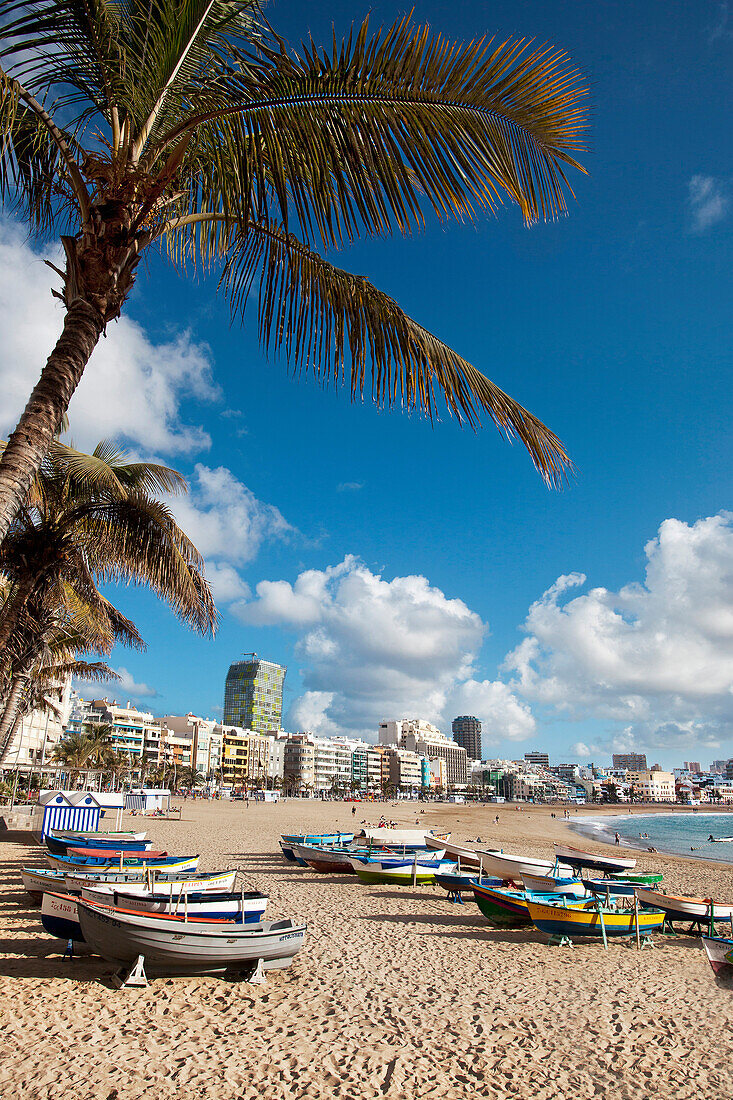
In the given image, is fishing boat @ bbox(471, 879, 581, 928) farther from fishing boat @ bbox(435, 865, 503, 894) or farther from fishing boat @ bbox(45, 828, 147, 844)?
fishing boat @ bbox(45, 828, 147, 844)

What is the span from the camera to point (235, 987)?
8.52m

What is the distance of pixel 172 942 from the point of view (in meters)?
8.25

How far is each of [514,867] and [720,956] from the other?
5.71 m

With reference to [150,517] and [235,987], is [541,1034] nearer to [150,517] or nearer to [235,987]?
[235,987]

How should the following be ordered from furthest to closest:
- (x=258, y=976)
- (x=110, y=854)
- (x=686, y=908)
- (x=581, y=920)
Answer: (x=110, y=854) < (x=686, y=908) < (x=581, y=920) < (x=258, y=976)

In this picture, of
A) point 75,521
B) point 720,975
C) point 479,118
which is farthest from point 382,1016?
point 479,118

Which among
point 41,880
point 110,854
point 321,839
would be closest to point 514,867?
point 321,839

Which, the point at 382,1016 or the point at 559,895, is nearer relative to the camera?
the point at 382,1016

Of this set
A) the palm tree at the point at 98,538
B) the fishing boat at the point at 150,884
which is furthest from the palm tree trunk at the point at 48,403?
the fishing boat at the point at 150,884

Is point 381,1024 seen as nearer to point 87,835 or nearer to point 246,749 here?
point 87,835

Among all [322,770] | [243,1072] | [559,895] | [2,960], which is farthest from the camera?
[322,770]

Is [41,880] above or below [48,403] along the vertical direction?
below

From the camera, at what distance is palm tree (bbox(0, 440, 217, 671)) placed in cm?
942

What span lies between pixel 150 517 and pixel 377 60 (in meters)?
6.92
